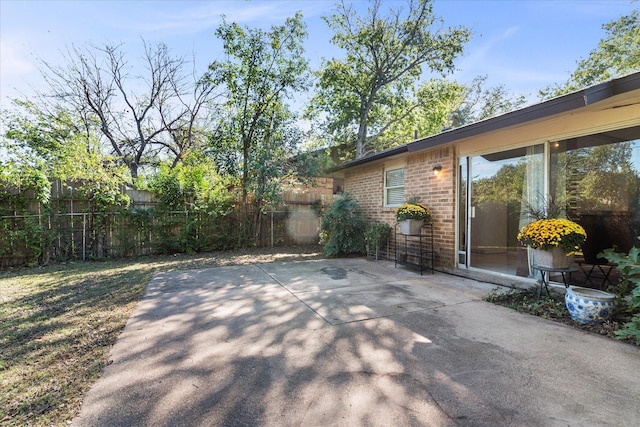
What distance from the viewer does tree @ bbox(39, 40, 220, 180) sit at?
12.0 meters

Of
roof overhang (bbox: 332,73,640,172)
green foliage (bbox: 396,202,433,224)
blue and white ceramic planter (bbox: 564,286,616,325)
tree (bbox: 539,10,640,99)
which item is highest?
tree (bbox: 539,10,640,99)

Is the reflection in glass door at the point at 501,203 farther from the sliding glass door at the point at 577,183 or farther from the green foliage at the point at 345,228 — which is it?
the green foliage at the point at 345,228

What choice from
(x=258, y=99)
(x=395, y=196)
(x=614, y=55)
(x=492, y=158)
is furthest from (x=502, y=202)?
(x=614, y=55)

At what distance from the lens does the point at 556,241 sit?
3.57 meters

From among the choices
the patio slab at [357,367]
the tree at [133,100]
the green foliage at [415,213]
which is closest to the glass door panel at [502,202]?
the green foliage at [415,213]

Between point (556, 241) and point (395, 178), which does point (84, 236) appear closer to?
point (395, 178)

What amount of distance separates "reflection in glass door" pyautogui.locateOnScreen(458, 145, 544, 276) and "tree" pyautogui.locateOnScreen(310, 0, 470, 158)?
31.1 ft

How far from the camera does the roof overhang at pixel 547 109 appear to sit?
2984 mm

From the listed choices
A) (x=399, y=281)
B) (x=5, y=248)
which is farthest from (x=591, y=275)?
(x=5, y=248)

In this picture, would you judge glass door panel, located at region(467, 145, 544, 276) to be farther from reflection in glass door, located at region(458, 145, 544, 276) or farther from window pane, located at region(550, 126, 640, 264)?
window pane, located at region(550, 126, 640, 264)

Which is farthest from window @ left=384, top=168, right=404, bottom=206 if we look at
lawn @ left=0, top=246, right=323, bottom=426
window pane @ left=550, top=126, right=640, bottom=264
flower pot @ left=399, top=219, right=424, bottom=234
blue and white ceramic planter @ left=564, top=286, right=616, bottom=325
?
lawn @ left=0, top=246, right=323, bottom=426

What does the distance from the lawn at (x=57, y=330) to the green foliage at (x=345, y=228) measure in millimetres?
3659

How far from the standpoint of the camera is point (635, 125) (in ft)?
12.0

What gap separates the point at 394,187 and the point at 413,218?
185 centimetres
